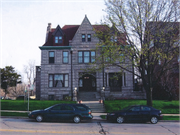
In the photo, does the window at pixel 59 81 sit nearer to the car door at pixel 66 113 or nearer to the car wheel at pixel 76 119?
the car door at pixel 66 113

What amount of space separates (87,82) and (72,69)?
3.20 meters

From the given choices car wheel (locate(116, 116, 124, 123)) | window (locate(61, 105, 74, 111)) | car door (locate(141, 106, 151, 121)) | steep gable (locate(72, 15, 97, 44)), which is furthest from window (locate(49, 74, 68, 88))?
car door (locate(141, 106, 151, 121))

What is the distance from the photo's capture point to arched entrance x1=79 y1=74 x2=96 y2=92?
31.2 meters

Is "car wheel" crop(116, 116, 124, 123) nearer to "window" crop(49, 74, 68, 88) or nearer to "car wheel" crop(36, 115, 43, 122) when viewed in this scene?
"car wheel" crop(36, 115, 43, 122)

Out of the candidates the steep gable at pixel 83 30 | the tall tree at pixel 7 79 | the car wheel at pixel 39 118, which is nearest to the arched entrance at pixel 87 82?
the steep gable at pixel 83 30

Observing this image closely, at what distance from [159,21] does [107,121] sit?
9.49 meters

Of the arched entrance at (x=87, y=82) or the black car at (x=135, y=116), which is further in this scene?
the arched entrance at (x=87, y=82)

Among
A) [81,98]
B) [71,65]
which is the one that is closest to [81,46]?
[71,65]

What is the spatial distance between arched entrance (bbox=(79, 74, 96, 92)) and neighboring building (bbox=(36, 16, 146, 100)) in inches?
27.7

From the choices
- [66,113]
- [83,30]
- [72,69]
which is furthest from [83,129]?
[83,30]

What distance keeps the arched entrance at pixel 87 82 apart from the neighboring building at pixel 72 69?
0.70 m

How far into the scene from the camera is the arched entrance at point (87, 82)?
31156 mm

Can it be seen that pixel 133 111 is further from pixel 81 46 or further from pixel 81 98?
pixel 81 46

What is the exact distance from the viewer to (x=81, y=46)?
3034 centimetres
